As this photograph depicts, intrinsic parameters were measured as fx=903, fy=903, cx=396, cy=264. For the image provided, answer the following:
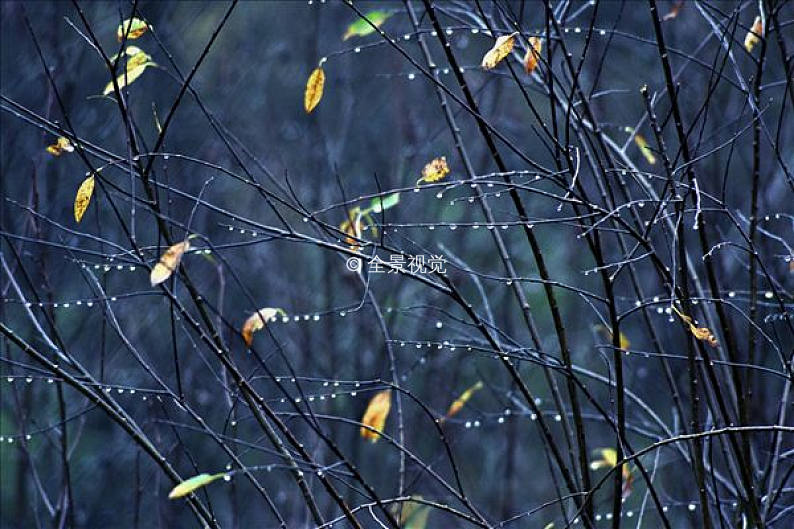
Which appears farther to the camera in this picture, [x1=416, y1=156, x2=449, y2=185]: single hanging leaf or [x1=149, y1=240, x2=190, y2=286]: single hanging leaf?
[x1=416, y1=156, x2=449, y2=185]: single hanging leaf

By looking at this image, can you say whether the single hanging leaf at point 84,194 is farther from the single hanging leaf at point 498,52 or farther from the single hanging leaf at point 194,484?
the single hanging leaf at point 498,52

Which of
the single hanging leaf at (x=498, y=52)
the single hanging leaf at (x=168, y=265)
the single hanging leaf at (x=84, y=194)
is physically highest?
the single hanging leaf at (x=498, y=52)

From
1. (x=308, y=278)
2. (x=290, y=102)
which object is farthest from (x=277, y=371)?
(x=290, y=102)

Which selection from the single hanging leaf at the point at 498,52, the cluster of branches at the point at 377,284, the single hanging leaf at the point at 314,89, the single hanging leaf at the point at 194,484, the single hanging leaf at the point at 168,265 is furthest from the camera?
the cluster of branches at the point at 377,284

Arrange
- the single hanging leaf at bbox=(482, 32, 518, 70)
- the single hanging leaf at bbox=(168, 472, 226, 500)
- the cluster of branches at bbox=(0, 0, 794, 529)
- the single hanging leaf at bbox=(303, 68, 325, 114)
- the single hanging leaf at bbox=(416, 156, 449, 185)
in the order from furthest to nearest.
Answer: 1. the cluster of branches at bbox=(0, 0, 794, 529)
2. the single hanging leaf at bbox=(303, 68, 325, 114)
3. the single hanging leaf at bbox=(416, 156, 449, 185)
4. the single hanging leaf at bbox=(482, 32, 518, 70)
5. the single hanging leaf at bbox=(168, 472, 226, 500)

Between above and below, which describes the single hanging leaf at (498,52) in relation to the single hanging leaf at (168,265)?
above

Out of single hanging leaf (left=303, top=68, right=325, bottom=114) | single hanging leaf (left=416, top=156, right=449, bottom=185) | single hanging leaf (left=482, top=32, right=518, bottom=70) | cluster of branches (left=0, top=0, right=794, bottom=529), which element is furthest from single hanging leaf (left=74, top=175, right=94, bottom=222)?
cluster of branches (left=0, top=0, right=794, bottom=529)

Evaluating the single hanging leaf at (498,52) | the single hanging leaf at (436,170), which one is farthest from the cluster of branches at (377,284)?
the single hanging leaf at (498,52)

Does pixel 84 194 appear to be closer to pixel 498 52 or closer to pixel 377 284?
pixel 498 52

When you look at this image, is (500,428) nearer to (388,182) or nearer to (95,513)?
(388,182)

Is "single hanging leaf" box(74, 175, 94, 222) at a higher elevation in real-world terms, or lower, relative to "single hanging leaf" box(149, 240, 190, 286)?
higher

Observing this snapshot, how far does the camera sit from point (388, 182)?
487cm

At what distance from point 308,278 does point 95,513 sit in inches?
79.0

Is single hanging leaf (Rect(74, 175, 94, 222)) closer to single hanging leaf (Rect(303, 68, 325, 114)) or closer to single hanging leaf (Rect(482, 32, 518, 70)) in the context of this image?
single hanging leaf (Rect(303, 68, 325, 114))
